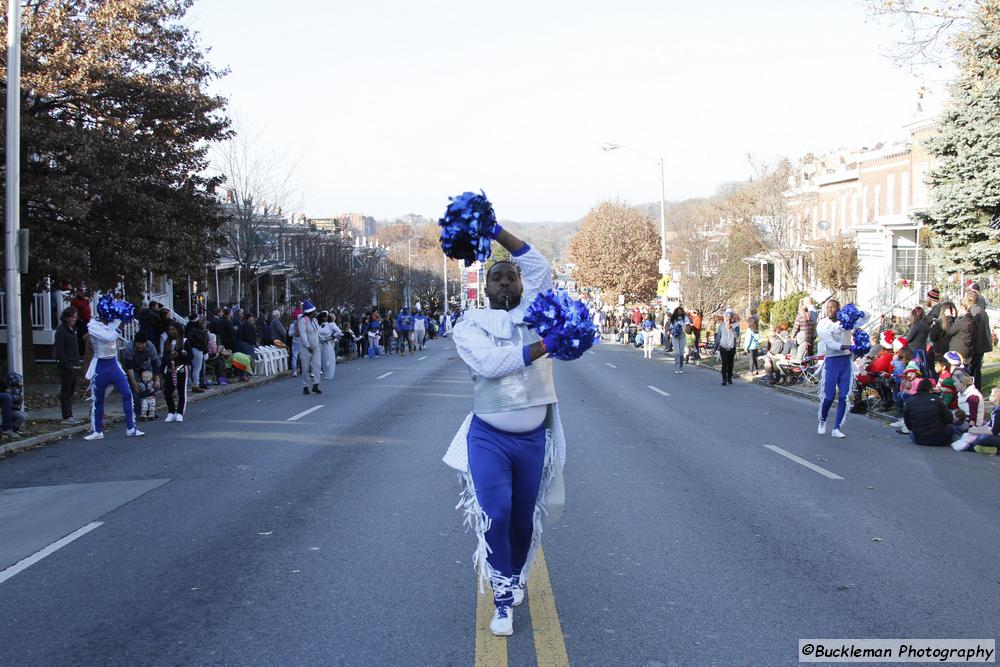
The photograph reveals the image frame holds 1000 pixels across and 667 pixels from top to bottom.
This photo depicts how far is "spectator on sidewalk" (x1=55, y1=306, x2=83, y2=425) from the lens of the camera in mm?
14352

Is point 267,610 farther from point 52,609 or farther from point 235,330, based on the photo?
point 235,330

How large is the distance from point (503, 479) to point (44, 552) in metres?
3.88

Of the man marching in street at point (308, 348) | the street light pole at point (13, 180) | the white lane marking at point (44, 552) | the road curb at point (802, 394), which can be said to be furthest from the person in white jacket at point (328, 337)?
the white lane marking at point (44, 552)

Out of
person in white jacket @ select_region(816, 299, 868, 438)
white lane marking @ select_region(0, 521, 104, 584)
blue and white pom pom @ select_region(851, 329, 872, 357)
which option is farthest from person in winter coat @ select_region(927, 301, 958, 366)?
white lane marking @ select_region(0, 521, 104, 584)

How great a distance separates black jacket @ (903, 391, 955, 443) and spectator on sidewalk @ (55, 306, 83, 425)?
11.9m

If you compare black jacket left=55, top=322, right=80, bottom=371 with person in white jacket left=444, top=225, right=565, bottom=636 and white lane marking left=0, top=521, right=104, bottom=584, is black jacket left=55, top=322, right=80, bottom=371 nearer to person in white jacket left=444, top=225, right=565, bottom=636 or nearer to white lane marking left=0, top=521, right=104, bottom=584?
white lane marking left=0, top=521, right=104, bottom=584

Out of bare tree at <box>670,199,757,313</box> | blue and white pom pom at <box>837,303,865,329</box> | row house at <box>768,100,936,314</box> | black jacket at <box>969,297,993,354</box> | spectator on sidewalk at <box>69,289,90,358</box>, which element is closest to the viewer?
blue and white pom pom at <box>837,303,865,329</box>

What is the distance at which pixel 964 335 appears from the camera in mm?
14781

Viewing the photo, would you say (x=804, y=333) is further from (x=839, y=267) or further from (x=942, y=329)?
(x=839, y=267)

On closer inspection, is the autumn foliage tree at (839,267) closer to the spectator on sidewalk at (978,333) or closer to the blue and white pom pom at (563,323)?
the spectator on sidewalk at (978,333)

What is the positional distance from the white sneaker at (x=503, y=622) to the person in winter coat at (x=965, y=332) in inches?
479

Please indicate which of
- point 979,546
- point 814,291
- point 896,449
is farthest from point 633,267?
point 979,546

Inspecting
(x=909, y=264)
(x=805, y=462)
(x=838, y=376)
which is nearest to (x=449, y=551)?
(x=805, y=462)

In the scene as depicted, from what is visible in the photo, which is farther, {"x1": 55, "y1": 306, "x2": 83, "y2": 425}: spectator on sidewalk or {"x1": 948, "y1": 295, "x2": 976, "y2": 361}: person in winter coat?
{"x1": 948, "y1": 295, "x2": 976, "y2": 361}: person in winter coat
